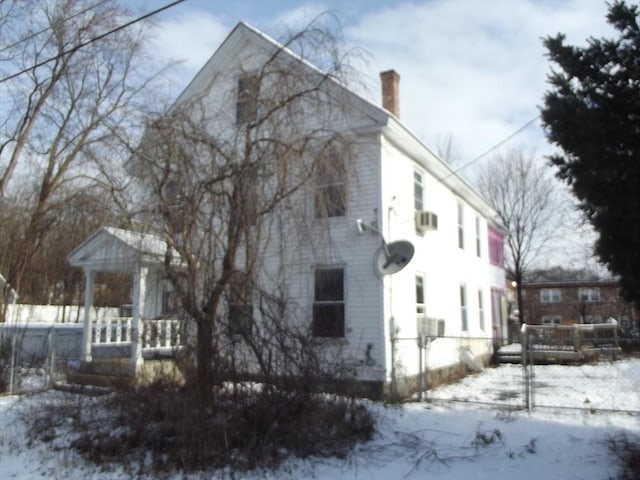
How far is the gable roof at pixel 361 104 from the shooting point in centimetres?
938

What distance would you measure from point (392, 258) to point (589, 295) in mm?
37559

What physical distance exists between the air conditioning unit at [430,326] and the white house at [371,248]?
3 cm

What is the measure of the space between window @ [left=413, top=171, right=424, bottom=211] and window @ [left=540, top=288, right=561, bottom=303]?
3490cm

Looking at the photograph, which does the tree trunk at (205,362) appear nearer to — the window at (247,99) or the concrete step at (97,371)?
the window at (247,99)

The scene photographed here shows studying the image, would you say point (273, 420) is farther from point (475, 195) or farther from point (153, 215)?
point (475, 195)

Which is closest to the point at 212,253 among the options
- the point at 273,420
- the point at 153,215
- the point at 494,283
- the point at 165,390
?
the point at 153,215

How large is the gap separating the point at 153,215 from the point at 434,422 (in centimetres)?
531

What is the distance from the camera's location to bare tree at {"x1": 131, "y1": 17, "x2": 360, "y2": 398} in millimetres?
7238

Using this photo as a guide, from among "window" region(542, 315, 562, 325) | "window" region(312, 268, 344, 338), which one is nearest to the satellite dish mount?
"window" region(312, 268, 344, 338)

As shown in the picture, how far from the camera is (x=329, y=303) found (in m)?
11.8

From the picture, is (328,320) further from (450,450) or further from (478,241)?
(478,241)

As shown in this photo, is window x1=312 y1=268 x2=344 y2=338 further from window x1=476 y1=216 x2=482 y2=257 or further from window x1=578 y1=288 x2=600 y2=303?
window x1=578 y1=288 x2=600 y2=303

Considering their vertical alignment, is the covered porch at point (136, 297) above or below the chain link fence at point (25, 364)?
above

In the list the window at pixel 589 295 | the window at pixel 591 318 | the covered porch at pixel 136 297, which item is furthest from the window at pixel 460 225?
the window at pixel 589 295
